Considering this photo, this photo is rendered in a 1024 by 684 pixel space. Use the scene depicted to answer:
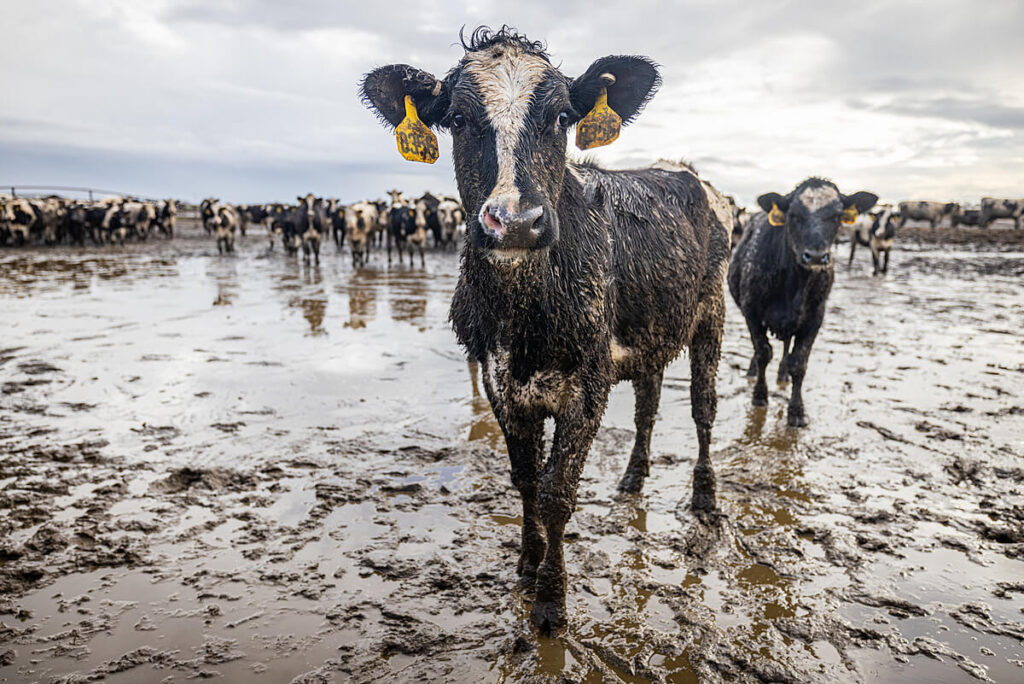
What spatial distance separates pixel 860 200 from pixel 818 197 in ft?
1.78

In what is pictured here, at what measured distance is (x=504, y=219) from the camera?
2264 mm

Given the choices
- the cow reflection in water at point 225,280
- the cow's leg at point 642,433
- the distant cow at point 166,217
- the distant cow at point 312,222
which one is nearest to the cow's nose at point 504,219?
the cow's leg at point 642,433

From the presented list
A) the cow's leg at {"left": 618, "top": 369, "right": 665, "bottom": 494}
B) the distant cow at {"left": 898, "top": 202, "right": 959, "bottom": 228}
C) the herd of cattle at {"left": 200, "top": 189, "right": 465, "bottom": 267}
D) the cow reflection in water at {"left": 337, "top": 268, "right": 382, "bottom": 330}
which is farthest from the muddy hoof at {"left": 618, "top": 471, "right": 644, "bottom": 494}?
the distant cow at {"left": 898, "top": 202, "right": 959, "bottom": 228}

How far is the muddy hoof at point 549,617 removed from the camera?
2.93 m

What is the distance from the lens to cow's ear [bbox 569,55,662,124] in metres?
3.07

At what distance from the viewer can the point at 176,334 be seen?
9203 millimetres

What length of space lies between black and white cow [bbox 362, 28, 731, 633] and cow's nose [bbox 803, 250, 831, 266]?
2668 mm

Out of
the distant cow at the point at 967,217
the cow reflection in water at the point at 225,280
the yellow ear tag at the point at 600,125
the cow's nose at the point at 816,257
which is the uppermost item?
the distant cow at the point at 967,217

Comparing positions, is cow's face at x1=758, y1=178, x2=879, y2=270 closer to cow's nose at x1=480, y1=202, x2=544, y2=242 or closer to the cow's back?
the cow's back

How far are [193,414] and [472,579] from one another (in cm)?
383

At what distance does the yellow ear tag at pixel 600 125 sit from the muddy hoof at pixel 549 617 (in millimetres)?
2481

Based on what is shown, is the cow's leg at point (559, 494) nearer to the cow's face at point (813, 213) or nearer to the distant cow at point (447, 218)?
the cow's face at point (813, 213)

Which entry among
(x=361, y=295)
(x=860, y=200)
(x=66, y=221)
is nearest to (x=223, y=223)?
(x=66, y=221)

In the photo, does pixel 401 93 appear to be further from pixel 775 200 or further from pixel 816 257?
pixel 775 200
